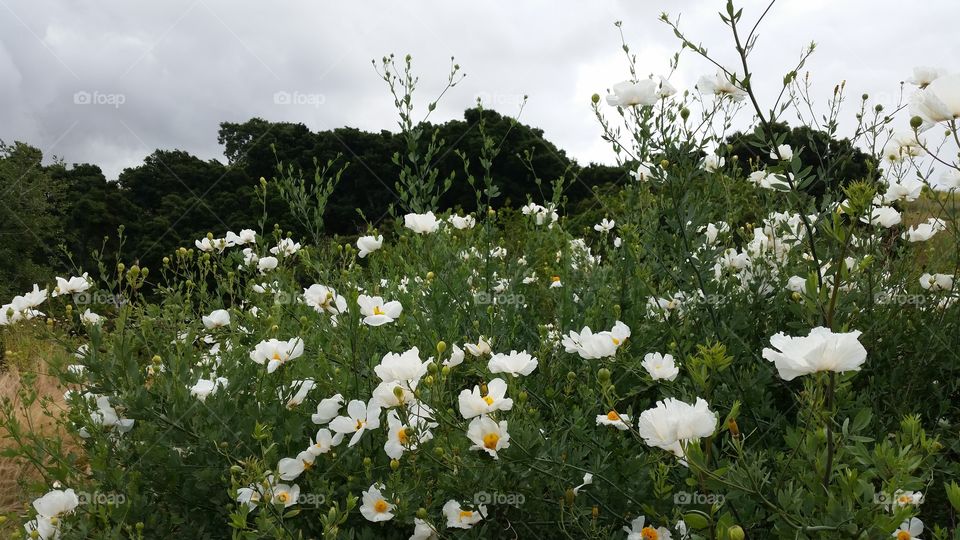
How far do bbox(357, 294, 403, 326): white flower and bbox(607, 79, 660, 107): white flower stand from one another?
44.2 inches

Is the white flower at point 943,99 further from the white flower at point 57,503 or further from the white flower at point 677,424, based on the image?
the white flower at point 57,503

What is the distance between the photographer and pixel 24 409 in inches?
129

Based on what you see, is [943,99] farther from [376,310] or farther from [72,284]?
[72,284]

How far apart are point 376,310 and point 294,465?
59 centimetres

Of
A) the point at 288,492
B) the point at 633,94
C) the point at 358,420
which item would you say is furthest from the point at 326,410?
the point at 633,94

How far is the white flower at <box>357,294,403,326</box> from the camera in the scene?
2230mm

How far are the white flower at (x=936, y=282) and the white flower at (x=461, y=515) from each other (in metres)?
2.28

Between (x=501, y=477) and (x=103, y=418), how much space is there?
1.33m

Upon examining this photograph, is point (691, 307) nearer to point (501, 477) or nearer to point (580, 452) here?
point (580, 452)

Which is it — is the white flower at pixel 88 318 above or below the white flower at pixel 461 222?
below

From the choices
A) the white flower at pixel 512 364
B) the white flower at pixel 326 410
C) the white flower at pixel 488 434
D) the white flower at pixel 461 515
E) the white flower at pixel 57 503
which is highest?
the white flower at pixel 512 364

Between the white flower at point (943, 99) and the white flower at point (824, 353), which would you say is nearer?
the white flower at point (824, 353)

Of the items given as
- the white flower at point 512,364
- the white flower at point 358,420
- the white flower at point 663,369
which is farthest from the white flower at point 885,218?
the white flower at point 358,420

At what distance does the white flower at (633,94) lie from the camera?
2496mm
